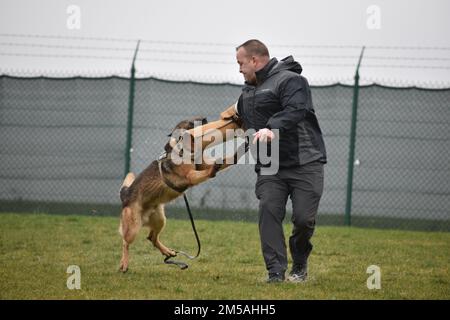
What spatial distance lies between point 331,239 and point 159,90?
4.13m

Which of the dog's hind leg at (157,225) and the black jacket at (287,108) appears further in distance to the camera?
the dog's hind leg at (157,225)

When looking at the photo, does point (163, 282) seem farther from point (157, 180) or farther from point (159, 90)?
point (159, 90)

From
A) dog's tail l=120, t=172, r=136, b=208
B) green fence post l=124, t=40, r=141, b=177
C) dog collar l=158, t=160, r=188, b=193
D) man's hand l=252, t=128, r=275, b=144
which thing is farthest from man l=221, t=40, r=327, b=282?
green fence post l=124, t=40, r=141, b=177

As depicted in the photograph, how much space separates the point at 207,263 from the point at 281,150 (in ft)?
6.08

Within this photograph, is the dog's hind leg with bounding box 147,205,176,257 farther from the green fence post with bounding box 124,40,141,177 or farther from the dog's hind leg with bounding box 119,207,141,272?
the green fence post with bounding box 124,40,141,177

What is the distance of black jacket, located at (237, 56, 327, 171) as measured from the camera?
6375mm

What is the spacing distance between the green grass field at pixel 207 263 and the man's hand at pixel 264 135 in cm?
120

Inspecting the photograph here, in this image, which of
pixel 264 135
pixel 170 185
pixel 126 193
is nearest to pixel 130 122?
pixel 126 193

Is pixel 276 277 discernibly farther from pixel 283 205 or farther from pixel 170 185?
pixel 170 185

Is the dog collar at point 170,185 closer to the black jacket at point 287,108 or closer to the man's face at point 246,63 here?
the black jacket at point 287,108

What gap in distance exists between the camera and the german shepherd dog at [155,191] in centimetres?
729

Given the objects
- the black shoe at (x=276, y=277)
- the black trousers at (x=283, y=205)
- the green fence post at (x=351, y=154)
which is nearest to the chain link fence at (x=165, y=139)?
the green fence post at (x=351, y=154)

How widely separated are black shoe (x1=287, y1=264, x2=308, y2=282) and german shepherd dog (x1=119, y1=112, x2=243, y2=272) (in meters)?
1.18
